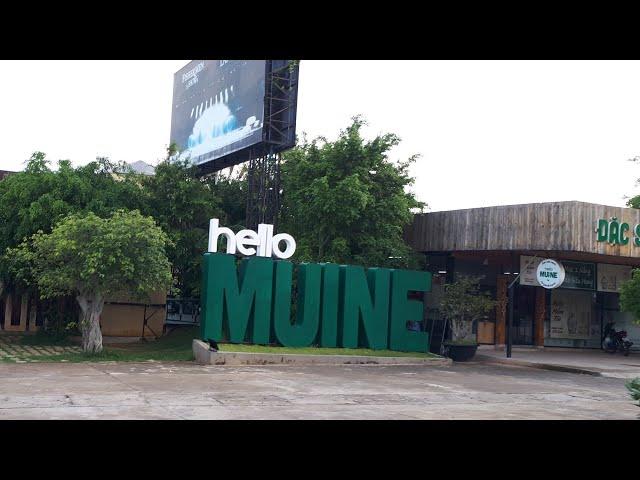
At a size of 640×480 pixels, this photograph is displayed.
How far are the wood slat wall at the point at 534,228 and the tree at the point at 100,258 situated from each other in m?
9.99

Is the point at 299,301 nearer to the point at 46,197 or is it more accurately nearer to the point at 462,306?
the point at 462,306

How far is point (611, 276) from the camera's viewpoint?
26.3 m

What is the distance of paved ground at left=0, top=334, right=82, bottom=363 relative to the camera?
1891 cm

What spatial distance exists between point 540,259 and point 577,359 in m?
3.64

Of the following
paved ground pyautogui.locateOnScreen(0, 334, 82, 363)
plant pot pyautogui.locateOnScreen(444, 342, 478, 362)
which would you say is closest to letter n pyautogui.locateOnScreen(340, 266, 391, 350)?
plant pot pyautogui.locateOnScreen(444, 342, 478, 362)

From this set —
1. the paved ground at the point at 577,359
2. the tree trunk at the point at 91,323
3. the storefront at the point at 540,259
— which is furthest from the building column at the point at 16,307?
the paved ground at the point at 577,359

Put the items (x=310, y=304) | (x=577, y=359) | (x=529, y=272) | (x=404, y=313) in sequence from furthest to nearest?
(x=529, y=272)
(x=577, y=359)
(x=404, y=313)
(x=310, y=304)

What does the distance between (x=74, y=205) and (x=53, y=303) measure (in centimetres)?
431

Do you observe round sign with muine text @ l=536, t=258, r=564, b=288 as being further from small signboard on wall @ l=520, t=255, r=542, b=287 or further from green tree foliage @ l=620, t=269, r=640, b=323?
green tree foliage @ l=620, t=269, r=640, b=323

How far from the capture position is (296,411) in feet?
35.5

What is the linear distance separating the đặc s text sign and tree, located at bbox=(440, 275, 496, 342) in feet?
3.99

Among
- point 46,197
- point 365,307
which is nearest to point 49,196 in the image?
point 46,197
